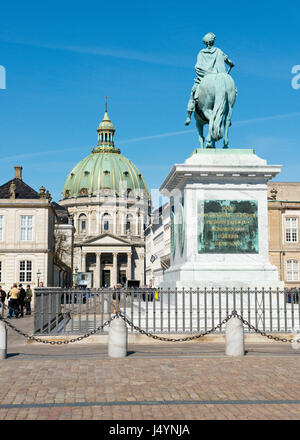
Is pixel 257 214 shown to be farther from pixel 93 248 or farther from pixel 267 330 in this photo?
pixel 93 248

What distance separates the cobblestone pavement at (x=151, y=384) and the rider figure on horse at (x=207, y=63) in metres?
8.23

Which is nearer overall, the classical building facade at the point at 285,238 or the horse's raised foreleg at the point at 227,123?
the horse's raised foreleg at the point at 227,123

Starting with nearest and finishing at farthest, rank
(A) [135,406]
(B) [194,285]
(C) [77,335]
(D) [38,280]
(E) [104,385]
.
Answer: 1. (A) [135,406]
2. (E) [104,385]
3. (C) [77,335]
4. (B) [194,285]
5. (D) [38,280]

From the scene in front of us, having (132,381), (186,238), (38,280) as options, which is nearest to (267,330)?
(186,238)

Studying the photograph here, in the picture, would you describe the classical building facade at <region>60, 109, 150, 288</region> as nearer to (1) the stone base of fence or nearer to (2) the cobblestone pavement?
(1) the stone base of fence

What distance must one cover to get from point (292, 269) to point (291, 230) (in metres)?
3.73

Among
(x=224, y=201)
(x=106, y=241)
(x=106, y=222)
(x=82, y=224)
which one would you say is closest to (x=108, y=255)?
(x=106, y=241)

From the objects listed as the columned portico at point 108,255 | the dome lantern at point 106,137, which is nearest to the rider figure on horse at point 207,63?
the columned portico at point 108,255

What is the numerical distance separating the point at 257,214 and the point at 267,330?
3.37 metres

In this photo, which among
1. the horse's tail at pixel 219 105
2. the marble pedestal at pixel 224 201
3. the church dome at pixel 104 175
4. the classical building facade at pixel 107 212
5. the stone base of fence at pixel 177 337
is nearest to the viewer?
the stone base of fence at pixel 177 337

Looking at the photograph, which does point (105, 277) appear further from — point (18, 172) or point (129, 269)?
point (18, 172)

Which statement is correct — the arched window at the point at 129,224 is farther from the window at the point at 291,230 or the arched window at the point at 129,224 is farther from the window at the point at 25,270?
the window at the point at 291,230

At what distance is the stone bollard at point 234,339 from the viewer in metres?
11.5

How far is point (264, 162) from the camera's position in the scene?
642 inches
